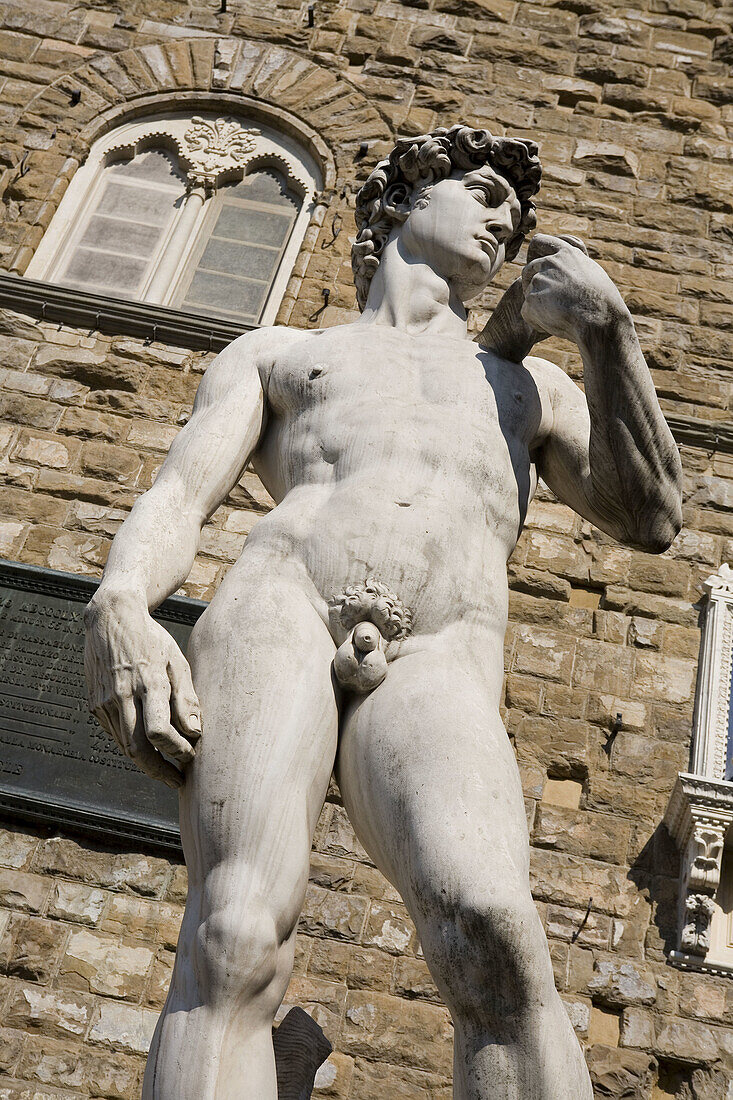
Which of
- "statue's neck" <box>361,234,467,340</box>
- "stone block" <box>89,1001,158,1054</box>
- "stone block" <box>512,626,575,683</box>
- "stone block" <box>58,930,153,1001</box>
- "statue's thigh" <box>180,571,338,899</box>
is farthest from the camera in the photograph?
"stone block" <box>512,626,575,683</box>

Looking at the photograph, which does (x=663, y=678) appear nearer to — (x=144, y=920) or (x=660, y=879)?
(x=660, y=879)

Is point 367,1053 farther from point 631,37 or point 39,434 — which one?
point 631,37

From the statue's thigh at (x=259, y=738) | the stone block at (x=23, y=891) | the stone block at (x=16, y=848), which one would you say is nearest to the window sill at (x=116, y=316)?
the stone block at (x=16, y=848)

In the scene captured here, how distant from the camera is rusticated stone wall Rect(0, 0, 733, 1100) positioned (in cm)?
456

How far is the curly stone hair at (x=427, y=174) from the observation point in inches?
127

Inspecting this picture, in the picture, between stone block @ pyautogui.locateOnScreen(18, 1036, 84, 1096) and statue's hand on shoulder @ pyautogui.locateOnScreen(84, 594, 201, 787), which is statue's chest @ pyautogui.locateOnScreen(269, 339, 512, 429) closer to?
statue's hand on shoulder @ pyautogui.locateOnScreen(84, 594, 201, 787)

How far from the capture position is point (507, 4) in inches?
321

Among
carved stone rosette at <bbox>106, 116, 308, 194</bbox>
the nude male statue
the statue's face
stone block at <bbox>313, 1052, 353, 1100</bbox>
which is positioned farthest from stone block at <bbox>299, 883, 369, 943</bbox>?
carved stone rosette at <bbox>106, 116, 308, 194</bbox>

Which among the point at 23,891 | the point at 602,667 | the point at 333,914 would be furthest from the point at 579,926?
the point at 23,891

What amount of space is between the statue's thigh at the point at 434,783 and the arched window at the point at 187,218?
4878mm

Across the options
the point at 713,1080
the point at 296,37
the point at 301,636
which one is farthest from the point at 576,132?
the point at 301,636

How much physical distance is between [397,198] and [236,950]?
2086 millimetres

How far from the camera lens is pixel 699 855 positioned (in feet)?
15.9

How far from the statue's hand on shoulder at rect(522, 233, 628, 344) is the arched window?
429 cm
